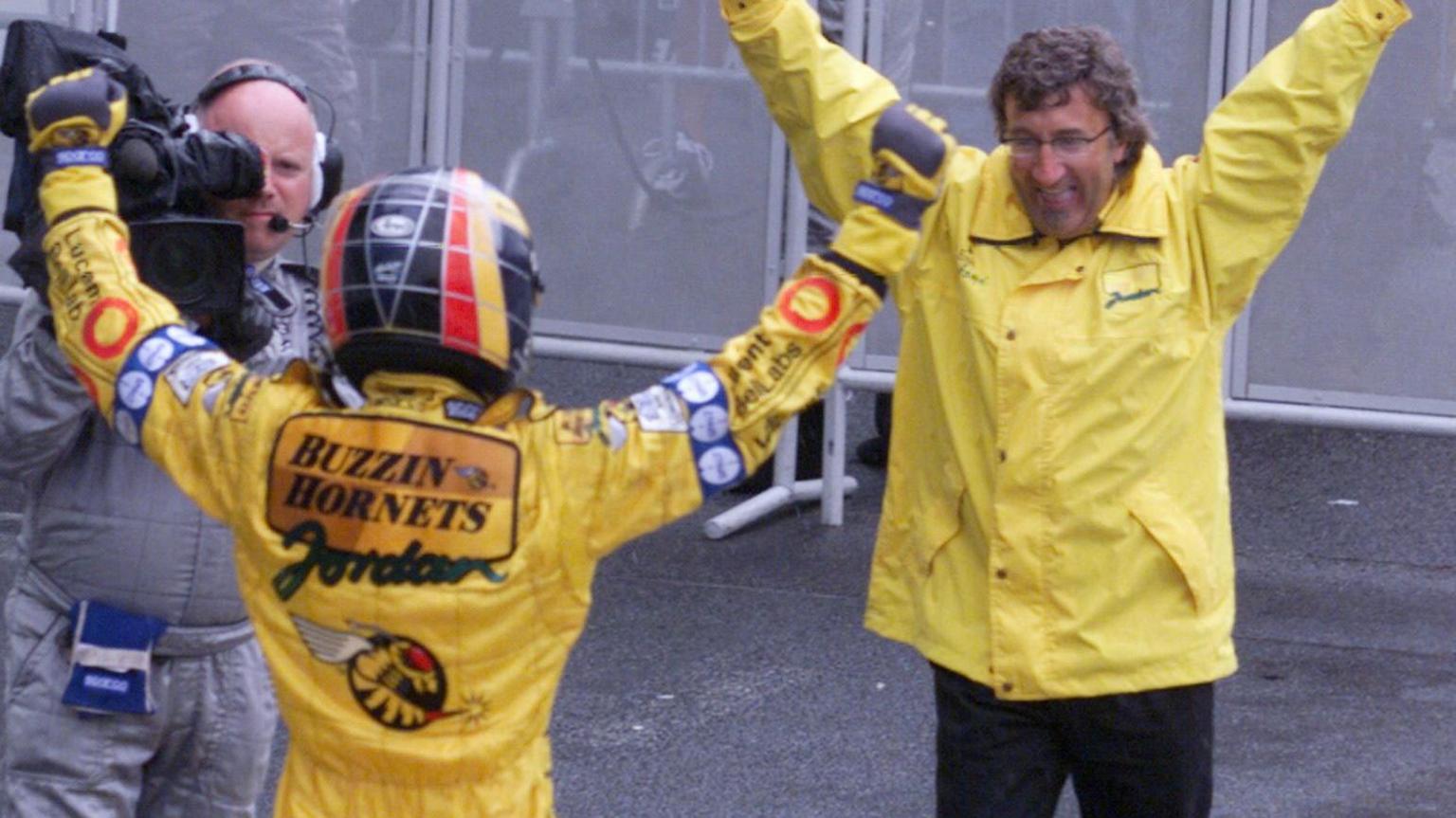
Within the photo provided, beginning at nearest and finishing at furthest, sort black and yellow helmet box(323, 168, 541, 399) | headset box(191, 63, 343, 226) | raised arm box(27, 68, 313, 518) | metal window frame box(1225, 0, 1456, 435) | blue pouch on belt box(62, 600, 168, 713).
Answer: black and yellow helmet box(323, 168, 541, 399), raised arm box(27, 68, 313, 518), blue pouch on belt box(62, 600, 168, 713), headset box(191, 63, 343, 226), metal window frame box(1225, 0, 1456, 435)

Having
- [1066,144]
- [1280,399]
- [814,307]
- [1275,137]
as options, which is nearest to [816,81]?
[1066,144]

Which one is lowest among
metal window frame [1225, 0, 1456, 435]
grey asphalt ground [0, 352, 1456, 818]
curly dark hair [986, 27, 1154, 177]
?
grey asphalt ground [0, 352, 1456, 818]

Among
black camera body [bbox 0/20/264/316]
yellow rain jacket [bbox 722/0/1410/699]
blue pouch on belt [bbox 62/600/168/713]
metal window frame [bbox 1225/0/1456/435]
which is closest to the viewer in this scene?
black camera body [bbox 0/20/264/316]

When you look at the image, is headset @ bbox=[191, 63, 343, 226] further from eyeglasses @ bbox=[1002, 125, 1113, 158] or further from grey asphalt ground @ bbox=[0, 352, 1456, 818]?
grey asphalt ground @ bbox=[0, 352, 1456, 818]

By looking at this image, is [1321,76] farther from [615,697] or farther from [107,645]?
[615,697]

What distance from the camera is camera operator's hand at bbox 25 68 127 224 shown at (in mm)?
2562

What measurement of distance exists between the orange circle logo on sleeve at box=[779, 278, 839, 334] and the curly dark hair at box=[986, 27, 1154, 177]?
1.01 m

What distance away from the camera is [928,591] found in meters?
3.45

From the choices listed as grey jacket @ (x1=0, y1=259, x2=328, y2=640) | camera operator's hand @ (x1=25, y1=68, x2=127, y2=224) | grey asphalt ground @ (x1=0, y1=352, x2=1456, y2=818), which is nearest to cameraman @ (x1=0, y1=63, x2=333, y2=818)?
grey jacket @ (x1=0, y1=259, x2=328, y2=640)

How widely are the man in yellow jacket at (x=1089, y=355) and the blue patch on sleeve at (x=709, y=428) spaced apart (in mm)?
900

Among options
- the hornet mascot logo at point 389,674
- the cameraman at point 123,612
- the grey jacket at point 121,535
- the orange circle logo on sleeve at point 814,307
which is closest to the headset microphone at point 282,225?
the cameraman at point 123,612

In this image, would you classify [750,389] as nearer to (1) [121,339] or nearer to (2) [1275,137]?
(1) [121,339]

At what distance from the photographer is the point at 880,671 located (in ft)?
19.7

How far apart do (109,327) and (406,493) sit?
0.41 metres
